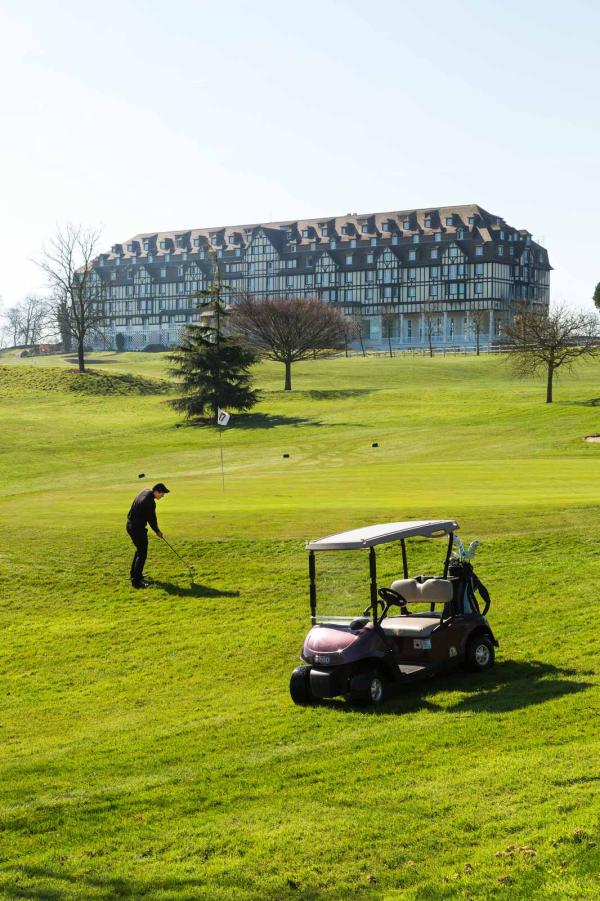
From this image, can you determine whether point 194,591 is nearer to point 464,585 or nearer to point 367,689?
point 464,585

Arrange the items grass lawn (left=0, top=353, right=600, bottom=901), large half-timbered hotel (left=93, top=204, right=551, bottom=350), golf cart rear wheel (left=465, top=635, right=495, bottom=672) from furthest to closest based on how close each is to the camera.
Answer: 1. large half-timbered hotel (left=93, top=204, right=551, bottom=350)
2. golf cart rear wheel (left=465, top=635, right=495, bottom=672)
3. grass lawn (left=0, top=353, right=600, bottom=901)

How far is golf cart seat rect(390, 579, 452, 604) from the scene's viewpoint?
14289 millimetres

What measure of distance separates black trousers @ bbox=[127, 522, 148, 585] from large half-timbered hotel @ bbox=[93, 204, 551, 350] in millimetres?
116703

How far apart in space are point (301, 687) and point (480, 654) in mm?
2604

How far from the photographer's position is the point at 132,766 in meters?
11.4

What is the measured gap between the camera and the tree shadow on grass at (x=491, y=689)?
506 inches

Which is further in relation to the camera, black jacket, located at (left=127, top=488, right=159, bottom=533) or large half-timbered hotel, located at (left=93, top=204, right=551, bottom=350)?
large half-timbered hotel, located at (left=93, top=204, right=551, bottom=350)

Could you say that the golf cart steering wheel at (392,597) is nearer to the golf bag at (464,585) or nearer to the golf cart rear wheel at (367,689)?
the golf bag at (464,585)

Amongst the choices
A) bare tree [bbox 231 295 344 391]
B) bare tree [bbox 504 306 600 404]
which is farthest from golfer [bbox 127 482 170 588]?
bare tree [bbox 231 295 344 391]

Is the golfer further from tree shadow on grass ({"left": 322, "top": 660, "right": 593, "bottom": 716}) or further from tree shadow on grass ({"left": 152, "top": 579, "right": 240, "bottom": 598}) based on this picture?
tree shadow on grass ({"left": 322, "top": 660, "right": 593, "bottom": 716})

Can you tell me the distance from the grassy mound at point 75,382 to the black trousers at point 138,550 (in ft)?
213

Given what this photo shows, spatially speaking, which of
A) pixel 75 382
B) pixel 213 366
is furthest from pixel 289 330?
pixel 213 366

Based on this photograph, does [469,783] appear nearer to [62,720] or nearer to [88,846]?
[88,846]

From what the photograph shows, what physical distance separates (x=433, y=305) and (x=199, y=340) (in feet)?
293
